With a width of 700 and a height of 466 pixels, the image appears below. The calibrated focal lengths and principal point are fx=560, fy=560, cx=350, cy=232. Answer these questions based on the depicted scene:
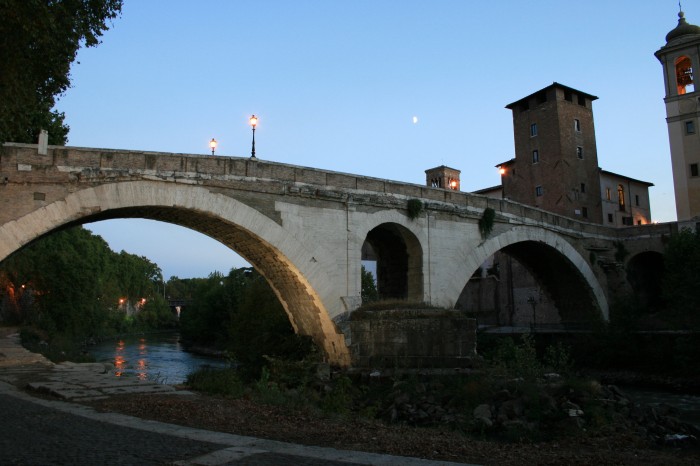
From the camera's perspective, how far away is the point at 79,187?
1428 centimetres

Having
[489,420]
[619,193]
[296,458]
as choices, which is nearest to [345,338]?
[489,420]

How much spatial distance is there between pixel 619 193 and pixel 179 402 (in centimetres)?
4520

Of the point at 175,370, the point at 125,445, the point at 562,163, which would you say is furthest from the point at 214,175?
the point at 562,163

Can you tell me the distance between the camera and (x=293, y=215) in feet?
58.2

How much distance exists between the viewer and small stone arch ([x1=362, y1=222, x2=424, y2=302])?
21281 millimetres

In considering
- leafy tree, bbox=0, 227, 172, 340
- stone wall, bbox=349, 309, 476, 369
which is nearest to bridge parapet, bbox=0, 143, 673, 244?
stone wall, bbox=349, 309, 476, 369

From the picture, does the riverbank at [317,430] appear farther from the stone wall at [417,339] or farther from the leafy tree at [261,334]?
the leafy tree at [261,334]

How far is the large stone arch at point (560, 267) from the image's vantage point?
2825 cm

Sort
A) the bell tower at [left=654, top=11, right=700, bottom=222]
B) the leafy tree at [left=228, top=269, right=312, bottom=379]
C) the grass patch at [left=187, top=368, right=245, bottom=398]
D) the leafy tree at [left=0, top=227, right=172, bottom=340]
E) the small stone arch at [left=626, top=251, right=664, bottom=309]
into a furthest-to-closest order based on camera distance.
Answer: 1. the bell tower at [left=654, top=11, right=700, bottom=222]
2. the small stone arch at [left=626, top=251, right=664, bottom=309]
3. the leafy tree at [left=0, top=227, right=172, bottom=340]
4. the leafy tree at [left=228, top=269, right=312, bottom=379]
5. the grass patch at [left=187, top=368, right=245, bottom=398]

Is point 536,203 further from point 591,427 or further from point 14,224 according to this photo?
point 14,224

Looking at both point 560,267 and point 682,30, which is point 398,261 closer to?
point 560,267

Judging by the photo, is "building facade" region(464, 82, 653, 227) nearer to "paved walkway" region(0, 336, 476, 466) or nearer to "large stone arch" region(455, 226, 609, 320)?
"large stone arch" region(455, 226, 609, 320)

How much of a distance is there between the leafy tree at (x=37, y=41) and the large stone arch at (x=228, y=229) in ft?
7.47

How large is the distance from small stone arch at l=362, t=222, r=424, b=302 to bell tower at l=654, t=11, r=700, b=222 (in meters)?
24.7
